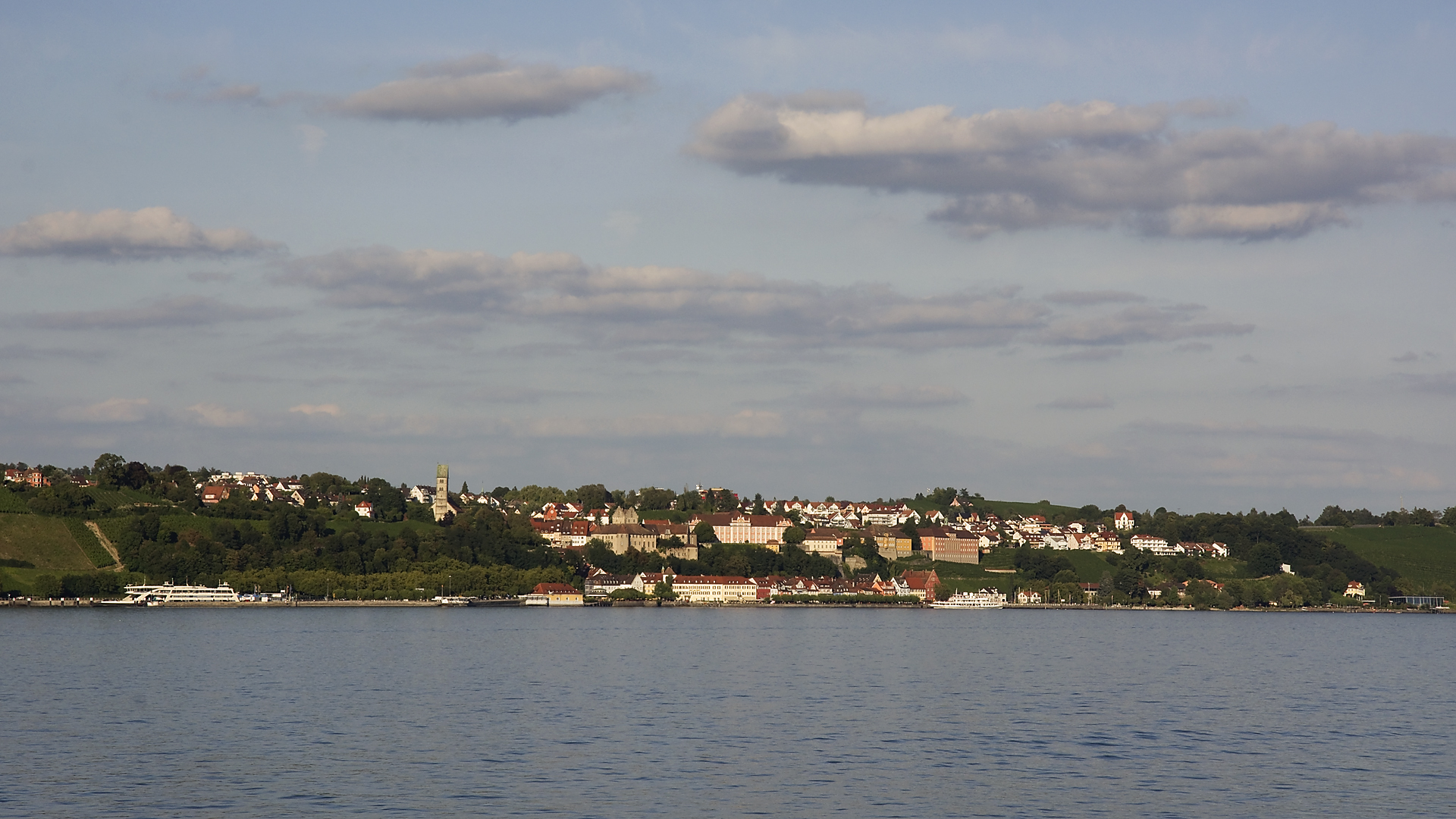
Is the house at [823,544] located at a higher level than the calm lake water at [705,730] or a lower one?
higher

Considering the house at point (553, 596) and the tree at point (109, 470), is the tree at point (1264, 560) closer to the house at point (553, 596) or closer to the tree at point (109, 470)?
the house at point (553, 596)

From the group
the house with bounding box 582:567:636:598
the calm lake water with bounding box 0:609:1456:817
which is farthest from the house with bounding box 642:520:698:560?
the calm lake water with bounding box 0:609:1456:817

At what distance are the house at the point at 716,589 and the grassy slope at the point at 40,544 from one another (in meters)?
61.3

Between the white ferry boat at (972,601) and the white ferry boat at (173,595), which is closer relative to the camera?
the white ferry boat at (173,595)

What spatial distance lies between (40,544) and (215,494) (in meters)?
45.9

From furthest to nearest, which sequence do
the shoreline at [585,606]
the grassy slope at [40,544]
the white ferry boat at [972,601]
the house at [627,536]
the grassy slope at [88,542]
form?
the house at [627,536], the white ferry boat at [972,601], the grassy slope at [88,542], the grassy slope at [40,544], the shoreline at [585,606]

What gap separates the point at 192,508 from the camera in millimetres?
154000

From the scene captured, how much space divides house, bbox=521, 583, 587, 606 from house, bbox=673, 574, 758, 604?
13.7m

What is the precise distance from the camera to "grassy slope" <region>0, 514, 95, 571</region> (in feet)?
429

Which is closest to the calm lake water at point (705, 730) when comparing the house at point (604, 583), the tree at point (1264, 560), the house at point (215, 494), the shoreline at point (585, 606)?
the shoreline at point (585, 606)

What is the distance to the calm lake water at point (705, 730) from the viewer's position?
3014cm

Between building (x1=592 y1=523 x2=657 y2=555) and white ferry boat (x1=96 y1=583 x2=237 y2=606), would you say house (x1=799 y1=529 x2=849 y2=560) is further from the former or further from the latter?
white ferry boat (x1=96 y1=583 x2=237 y2=606)

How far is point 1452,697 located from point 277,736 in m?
44.6

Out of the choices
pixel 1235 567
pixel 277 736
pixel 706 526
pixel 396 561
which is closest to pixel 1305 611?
pixel 1235 567
